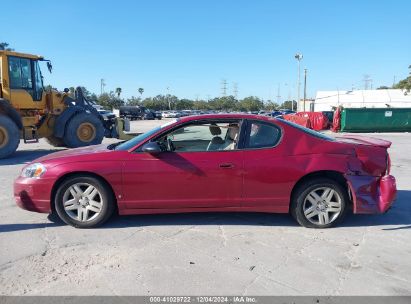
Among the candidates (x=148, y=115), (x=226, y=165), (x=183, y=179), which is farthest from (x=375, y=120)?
(x=148, y=115)

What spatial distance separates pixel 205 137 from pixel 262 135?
905 mm

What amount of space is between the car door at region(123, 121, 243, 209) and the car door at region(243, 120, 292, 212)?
0.39 feet

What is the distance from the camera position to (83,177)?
4.68 metres

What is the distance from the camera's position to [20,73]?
12023 millimetres

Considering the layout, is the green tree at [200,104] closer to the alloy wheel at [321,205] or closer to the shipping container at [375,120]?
the shipping container at [375,120]

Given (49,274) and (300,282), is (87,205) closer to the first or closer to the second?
(49,274)

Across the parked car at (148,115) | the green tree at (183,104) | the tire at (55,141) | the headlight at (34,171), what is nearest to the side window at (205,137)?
the headlight at (34,171)

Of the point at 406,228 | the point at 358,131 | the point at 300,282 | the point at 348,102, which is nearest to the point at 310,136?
the point at 406,228

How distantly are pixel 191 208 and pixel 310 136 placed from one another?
5.95 ft

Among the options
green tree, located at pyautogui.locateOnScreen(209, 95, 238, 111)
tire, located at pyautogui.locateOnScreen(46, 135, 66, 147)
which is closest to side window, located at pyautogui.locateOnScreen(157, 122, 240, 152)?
tire, located at pyautogui.locateOnScreen(46, 135, 66, 147)

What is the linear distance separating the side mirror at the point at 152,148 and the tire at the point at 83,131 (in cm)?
943

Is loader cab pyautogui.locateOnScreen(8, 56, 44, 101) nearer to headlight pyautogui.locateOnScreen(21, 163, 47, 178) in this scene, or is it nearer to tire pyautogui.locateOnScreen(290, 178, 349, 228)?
headlight pyautogui.locateOnScreen(21, 163, 47, 178)

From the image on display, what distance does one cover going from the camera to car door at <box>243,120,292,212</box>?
471cm

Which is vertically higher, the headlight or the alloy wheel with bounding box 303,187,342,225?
the headlight
